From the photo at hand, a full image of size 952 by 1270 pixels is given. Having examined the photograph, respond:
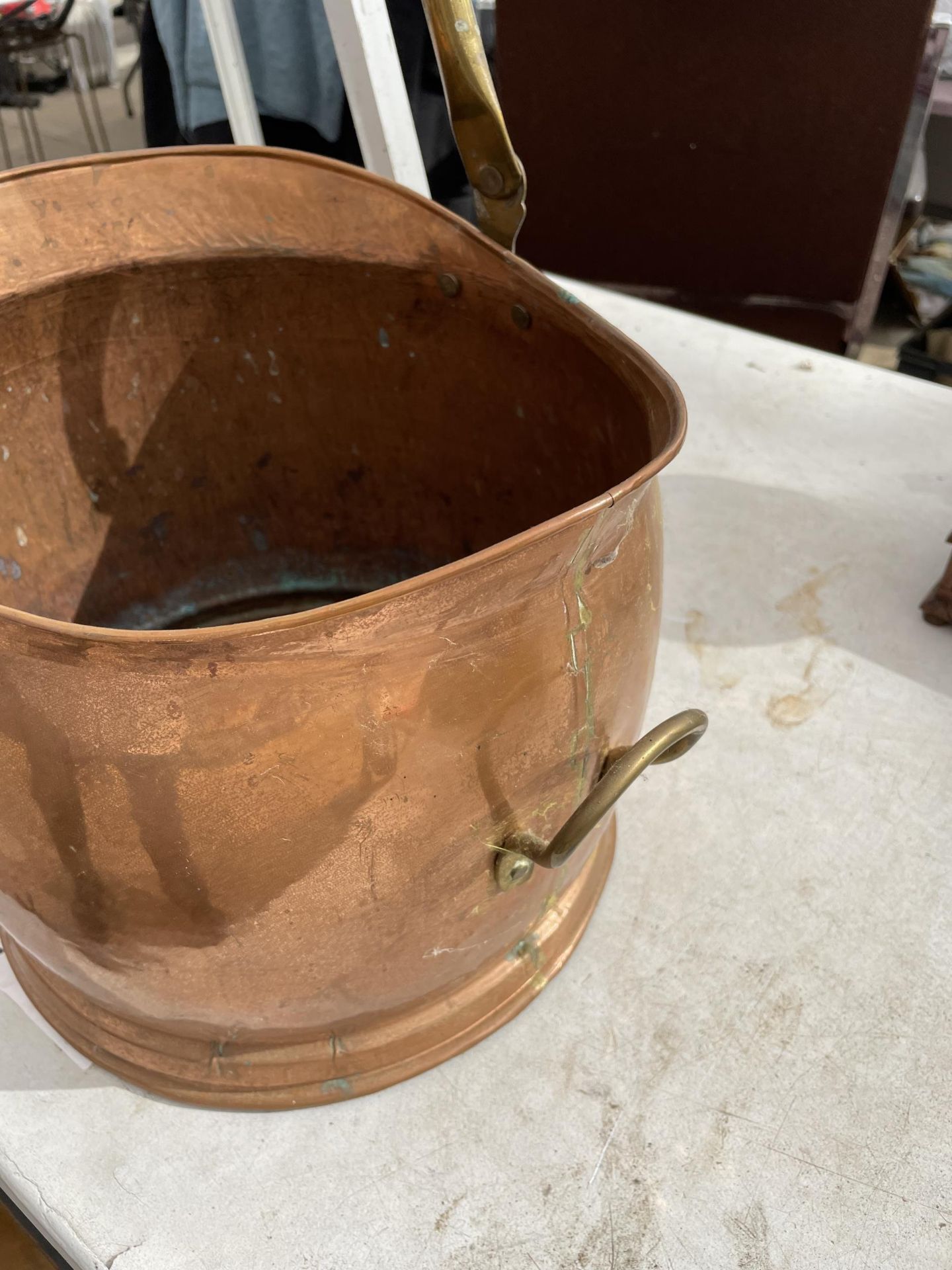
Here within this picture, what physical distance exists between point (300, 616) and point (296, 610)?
0.62 m

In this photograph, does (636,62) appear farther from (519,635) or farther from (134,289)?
(519,635)

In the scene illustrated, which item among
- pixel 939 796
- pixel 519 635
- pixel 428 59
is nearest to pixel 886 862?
pixel 939 796

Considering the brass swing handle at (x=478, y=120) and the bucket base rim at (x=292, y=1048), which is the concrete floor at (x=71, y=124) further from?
the bucket base rim at (x=292, y=1048)

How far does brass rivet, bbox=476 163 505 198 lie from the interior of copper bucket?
0.06 metres

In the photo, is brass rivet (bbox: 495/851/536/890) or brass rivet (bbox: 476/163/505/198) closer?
brass rivet (bbox: 495/851/536/890)

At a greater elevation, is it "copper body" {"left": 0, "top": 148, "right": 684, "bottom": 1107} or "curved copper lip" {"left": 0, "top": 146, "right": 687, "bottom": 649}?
"curved copper lip" {"left": 0, "top": 146, "right": 687, "bottom": 649}

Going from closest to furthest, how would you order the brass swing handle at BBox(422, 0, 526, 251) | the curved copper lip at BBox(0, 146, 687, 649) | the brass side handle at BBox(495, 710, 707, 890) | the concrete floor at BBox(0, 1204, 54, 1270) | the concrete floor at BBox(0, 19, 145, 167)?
the curved copper lip at BBox(0, 146, 687, 649) → the brass side handle at BBox(495, 710, 707, 890) → the brass swing handle at BBox(422, 0, 526, 251) → the concrete floor at BBox(0, 1204, 54, 1270) → the concrete floor at BBox(0, 19, 145, 167)

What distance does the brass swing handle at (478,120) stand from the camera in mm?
620

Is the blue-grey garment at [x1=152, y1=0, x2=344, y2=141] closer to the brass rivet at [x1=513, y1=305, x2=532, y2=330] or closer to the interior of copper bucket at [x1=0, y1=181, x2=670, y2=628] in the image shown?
the interior of copper bucket at [x1=0, y1=181, x2=670, y2=628]

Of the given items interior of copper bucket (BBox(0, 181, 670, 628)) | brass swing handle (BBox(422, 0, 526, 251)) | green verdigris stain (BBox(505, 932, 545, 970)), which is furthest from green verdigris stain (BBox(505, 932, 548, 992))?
brass swing handle (BBox(422, 0, 526, 251))

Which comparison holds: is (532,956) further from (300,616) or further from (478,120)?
(478,120)

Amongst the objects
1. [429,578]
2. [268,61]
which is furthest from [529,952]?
[268,61]

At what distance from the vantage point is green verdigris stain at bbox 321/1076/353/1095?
65cm

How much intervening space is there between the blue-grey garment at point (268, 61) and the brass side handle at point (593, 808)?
130 centimetres
